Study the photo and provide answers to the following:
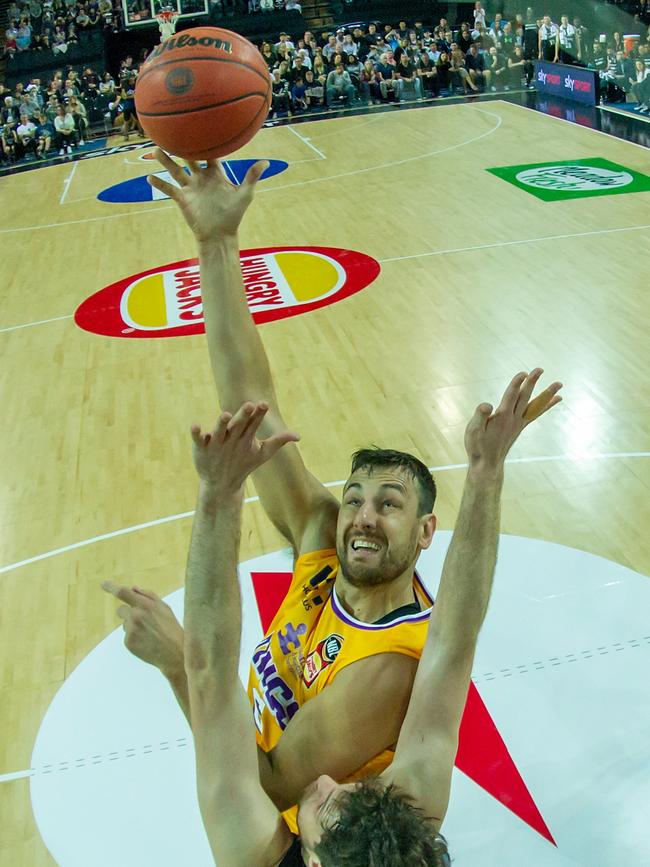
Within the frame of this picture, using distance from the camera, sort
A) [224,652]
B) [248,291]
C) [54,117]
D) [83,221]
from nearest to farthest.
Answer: [224,652] → [248,291] → [83,221] → [54,117]

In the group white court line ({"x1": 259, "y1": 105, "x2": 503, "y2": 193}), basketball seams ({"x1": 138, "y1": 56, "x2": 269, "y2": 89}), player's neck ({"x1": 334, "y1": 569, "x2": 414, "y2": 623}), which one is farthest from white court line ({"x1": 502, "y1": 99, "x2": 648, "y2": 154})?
player's neck ({"x1": 334, "y1": 569, "x2": 414, "y2": 623})

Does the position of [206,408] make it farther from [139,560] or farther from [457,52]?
[457,52]

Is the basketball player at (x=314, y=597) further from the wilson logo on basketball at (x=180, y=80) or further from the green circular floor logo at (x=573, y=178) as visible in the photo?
the green circular floor logo at (x=573, y=178)

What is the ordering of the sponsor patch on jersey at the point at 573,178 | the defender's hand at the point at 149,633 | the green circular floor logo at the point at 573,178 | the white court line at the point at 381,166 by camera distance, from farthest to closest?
the white court line at the point at 381,166 < the green circular floor logo at the point at 573,178 < the sponsor patch on jersey at the point at 573,178 < the defender's hand at the point at 149,633

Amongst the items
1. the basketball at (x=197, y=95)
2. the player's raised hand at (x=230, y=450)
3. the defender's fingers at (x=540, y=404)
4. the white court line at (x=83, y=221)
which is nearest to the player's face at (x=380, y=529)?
the defender's fingers at (x=540, y=404)

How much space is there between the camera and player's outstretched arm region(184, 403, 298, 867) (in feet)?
6.89

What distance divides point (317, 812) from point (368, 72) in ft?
68.5

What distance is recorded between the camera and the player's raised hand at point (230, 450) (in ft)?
6.79

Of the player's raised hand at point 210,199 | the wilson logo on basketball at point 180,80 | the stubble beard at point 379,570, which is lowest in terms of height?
the stubble beard at point 379,570

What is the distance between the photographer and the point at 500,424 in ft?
7.42

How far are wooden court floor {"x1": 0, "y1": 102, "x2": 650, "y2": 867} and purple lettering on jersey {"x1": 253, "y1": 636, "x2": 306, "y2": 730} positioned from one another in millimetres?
1004

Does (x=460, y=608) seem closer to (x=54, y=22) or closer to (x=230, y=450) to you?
(x=230, y=450)

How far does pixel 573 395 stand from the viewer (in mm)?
6621

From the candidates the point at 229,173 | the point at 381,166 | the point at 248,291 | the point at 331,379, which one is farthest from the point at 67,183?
the point at 331,379
